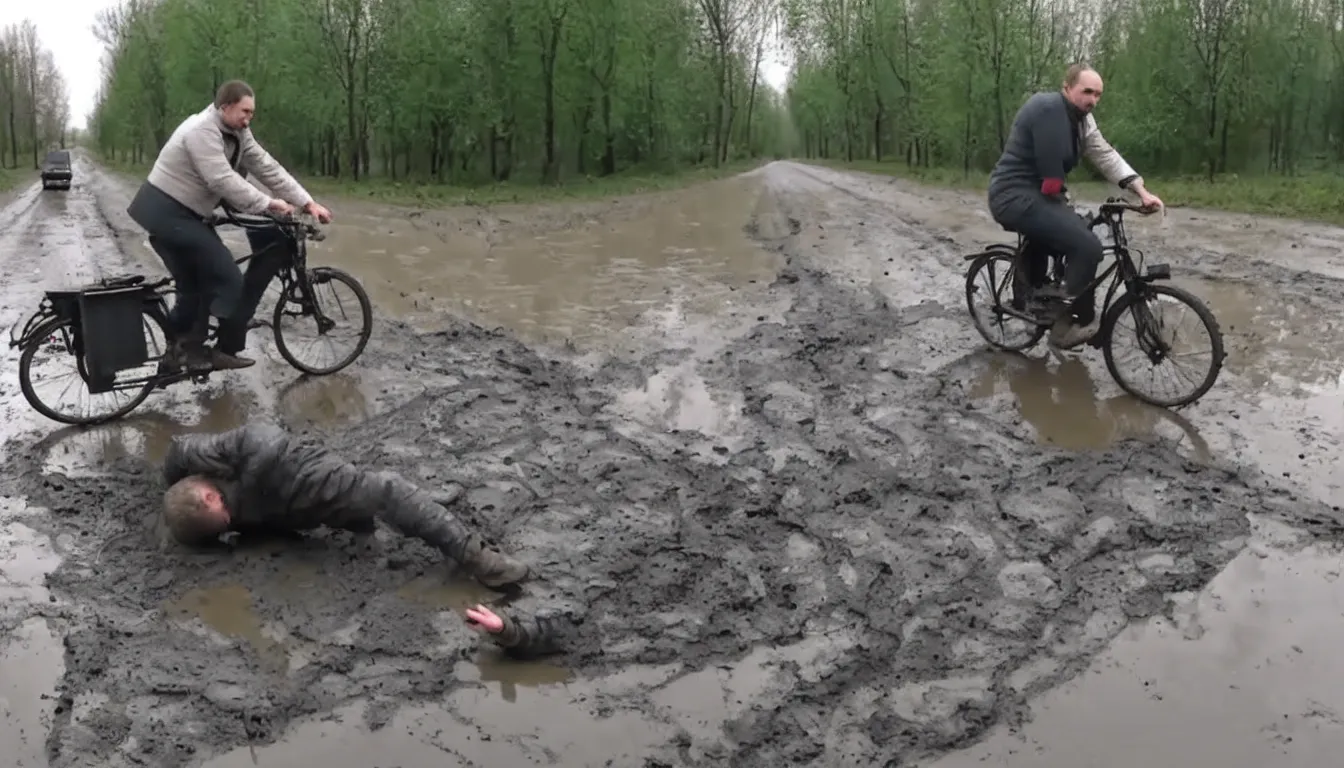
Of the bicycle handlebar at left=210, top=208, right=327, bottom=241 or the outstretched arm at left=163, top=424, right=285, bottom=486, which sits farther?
the bicycle handlebar at left=210, top=208, right=327, bottom=241

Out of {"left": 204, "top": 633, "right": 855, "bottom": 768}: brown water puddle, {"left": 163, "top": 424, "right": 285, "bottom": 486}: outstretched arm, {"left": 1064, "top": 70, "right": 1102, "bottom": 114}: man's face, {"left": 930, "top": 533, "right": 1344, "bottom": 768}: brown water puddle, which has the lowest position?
{"left": 204, "top": 633, "right": 855, "bottom": 768}: brown water puddle

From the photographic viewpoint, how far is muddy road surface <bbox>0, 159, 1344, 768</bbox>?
378cm

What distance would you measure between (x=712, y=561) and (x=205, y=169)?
434 centimetres

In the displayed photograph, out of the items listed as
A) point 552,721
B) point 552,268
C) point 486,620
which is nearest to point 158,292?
point 486,620

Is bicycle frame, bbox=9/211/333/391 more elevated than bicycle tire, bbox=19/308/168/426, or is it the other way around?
bicycle frame, bbox=9/211/333/391

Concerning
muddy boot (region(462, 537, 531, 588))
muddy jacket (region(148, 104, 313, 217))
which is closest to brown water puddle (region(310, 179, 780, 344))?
muddy jacket (region(148, 104, 313, 217))

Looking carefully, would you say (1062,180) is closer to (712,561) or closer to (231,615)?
(712,561)

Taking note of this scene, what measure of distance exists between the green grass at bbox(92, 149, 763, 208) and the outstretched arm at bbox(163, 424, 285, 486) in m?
23.4

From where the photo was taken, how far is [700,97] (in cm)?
5744

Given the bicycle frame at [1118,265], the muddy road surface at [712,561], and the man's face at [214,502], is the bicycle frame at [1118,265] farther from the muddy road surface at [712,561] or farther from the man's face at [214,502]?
the man's face at [214,502]

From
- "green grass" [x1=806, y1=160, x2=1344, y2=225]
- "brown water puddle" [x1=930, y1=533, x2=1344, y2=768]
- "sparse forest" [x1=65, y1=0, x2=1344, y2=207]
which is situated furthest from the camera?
"sparse forest" [x1=65, y1=0, x2=1344, y2=207]

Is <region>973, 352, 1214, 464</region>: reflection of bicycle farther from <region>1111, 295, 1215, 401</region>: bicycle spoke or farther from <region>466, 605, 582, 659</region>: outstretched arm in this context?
<region>466, 605, 582, 659</region>: outstretched arm

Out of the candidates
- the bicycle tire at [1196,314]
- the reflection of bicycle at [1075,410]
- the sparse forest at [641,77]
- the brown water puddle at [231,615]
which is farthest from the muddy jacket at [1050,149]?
the sparse forest at [641,77]

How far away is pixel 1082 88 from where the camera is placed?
24.2 feet
